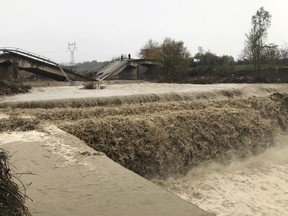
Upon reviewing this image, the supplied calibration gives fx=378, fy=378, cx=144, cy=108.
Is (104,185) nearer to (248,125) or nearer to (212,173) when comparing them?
(212,173)

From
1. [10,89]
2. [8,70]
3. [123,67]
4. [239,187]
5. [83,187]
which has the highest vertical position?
[123,67]

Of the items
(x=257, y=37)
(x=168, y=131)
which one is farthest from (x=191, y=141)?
(x=257, y=37)

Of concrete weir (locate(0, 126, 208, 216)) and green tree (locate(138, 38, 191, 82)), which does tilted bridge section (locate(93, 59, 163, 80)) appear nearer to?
green tree (locate(138, 38, 191, 82))

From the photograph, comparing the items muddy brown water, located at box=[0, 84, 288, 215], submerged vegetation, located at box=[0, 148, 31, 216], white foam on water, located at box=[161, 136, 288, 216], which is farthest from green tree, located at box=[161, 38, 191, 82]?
submerged vegetation, located at box=[0, 148, 31, 216]

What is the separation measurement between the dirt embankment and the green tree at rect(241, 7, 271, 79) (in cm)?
1946

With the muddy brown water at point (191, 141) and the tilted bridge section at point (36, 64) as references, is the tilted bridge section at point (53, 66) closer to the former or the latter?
the tilted bridge section at point (36, 64)

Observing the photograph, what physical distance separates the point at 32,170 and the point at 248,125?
30.6 feet

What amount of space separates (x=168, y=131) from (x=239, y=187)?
8.22 feet

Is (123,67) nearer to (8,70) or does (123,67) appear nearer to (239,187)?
(8,70)

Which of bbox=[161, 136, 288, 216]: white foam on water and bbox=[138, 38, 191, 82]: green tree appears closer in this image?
bbox=[161, 136, 288, 216]: white foam on water

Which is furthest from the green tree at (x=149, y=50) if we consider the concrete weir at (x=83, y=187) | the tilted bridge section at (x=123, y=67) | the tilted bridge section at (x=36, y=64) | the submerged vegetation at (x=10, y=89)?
the concrete weir at (x=83, y=187)

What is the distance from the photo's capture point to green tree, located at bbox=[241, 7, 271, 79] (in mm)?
33969

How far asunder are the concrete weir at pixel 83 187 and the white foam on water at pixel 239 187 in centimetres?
323

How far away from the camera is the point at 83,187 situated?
5.32 m
